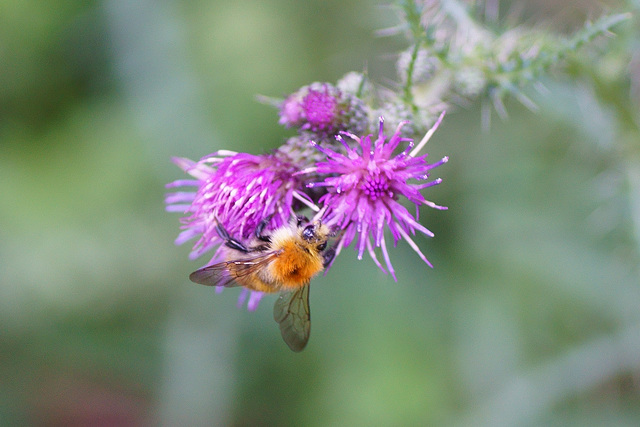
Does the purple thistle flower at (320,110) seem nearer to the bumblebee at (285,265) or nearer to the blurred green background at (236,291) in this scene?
the bumblebee at (285,265)

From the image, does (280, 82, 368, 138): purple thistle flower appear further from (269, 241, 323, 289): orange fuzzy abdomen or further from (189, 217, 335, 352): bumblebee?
(269, 241, 323, 289): orange fuzzy abdomen

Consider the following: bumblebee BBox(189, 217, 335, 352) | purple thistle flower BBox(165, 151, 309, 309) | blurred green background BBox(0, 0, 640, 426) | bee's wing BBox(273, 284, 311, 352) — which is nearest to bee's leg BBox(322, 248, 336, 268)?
bumblebee BBox(189, 217, 335, 352)

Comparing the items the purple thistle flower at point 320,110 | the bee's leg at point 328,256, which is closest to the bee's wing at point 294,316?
the bee's leg at point 328,256

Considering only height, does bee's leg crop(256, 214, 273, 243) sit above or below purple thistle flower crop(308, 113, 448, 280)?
below

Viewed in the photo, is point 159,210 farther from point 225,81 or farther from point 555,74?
point 555,74

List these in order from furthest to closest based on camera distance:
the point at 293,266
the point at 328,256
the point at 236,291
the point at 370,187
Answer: the point at 236,291 → the point at 328,256 → the point at 293,266 → the point at 370,187

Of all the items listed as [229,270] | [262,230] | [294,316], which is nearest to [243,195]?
[262,230]

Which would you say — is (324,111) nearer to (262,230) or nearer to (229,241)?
(262,230)

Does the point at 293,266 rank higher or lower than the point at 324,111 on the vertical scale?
lower
